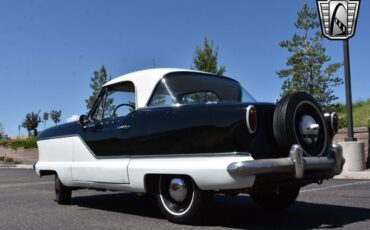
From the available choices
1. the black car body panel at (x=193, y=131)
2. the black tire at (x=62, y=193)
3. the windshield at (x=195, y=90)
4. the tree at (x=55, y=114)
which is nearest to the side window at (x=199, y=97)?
the windshield at (x=195, y=90)

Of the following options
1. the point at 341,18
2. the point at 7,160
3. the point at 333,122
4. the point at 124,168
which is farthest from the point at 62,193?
the point at 7,160

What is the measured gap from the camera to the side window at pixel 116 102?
614 cm

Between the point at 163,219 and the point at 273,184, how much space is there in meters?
1.53

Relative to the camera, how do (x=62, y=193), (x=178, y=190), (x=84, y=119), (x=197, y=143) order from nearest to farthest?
1. (x=197, y=143)
2. (x=178, y=190)
3. (x=84, y=119)
4. (x=62, y=193)

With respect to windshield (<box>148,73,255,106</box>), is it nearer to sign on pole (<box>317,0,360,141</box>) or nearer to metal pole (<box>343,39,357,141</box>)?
metal pole (<box>343,39,357,141</box>)

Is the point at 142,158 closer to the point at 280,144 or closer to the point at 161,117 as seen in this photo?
the point at 161,117

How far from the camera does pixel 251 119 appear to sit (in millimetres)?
4707

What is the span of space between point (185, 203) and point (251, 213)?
3.98 ft

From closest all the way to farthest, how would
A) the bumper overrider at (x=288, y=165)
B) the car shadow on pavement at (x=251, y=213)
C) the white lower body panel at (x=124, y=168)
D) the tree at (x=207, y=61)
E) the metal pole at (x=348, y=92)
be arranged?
the bumper overrider at (x=288, y=165), the white lower body panel at (x=124, y=168), the car shadow on pavement at (x=251, y=213), the metal pole at (x=348, y=92), the tree at (x=207, y=61)

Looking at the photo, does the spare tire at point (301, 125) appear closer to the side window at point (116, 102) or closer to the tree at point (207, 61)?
the side window at point (116, 102)

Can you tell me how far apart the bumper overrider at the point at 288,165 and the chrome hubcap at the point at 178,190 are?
0.80 m

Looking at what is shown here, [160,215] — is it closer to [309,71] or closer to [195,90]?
[195,90]

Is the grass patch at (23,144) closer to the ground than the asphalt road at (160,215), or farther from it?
farther from it

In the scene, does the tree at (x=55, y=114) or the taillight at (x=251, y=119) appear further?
the tree at (x=55, y=114)
